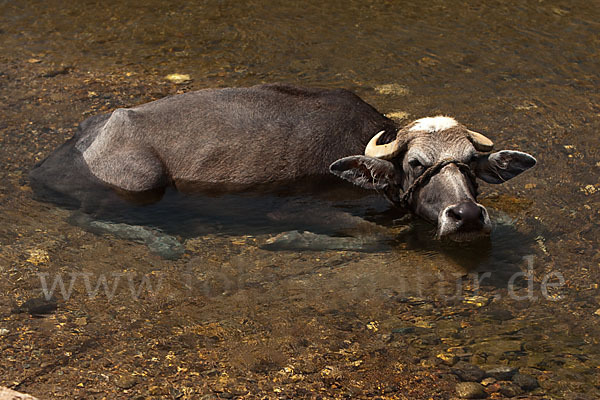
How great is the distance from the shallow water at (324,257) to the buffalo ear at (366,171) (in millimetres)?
252

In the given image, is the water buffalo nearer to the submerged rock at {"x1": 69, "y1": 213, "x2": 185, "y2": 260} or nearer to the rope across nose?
the rope across nose

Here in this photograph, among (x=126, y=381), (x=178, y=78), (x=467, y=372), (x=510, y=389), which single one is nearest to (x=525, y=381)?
(x=510, y=389)

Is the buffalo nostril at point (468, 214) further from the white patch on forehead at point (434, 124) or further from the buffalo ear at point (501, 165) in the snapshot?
the white patch on forehead at point (434, 124)

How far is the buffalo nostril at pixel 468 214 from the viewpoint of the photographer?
5613mm

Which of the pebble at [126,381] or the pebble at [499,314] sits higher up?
the pebble at [499,314]

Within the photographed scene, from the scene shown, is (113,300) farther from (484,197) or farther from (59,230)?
(484,197)

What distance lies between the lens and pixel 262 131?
6.67m

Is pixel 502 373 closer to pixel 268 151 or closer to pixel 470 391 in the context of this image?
pixel 470 391

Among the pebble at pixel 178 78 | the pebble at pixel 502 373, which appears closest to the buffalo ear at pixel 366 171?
the pebble at pixel 502 373

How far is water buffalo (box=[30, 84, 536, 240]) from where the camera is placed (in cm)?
623

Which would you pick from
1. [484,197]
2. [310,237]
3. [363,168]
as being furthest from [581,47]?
[310,237]

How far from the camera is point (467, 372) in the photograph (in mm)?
4402

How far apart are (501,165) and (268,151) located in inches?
73.0

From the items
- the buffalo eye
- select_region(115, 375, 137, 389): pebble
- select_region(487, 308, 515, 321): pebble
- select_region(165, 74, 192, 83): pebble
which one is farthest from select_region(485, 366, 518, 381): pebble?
select_region(165, 74, 192, 83): pebble
